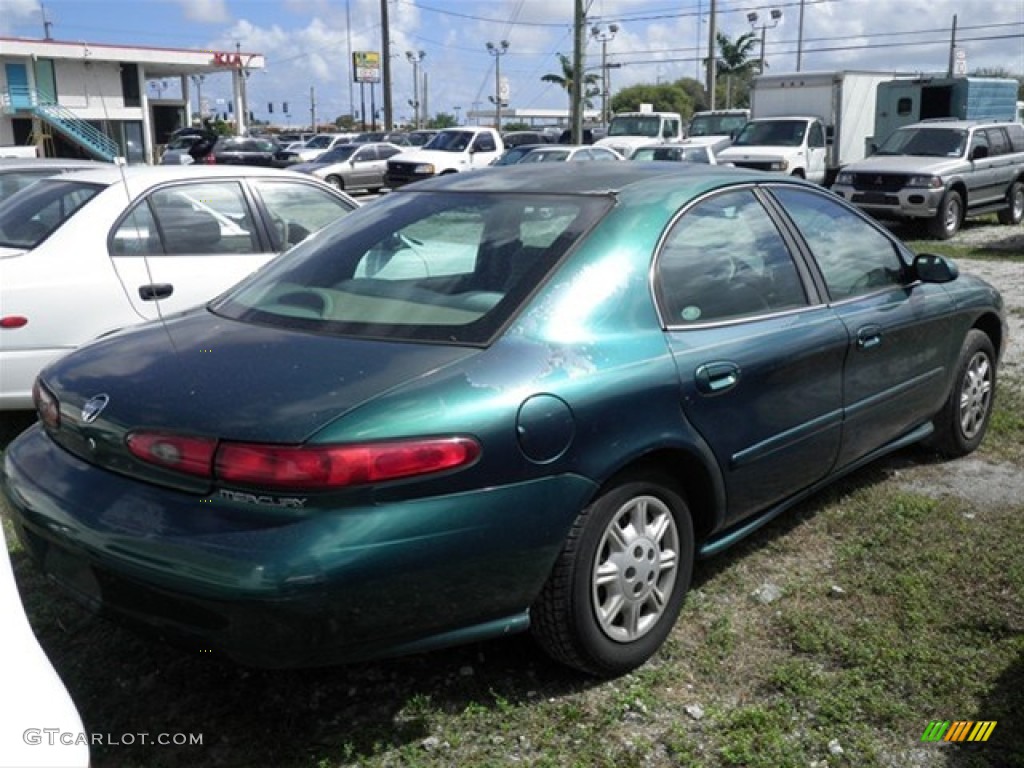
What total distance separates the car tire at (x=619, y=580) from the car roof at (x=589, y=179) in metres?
1.08

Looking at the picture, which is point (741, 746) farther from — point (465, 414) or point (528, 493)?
point (465, 414)

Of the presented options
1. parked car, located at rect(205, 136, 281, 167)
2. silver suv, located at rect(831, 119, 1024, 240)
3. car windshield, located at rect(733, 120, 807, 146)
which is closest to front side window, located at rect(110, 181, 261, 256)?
silver suv, located at rect(831, 119, 1024, 240)

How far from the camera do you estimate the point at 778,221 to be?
3.98 metres

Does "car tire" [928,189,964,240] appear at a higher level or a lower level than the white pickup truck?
lower

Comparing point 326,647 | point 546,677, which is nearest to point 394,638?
point 326,647

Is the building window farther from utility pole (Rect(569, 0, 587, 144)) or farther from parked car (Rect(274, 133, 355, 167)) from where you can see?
utility pole (Rect(569, 0, 587, 144))

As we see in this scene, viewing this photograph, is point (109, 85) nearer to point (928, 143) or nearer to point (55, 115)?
point (55, 115)

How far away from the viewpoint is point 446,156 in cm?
2606

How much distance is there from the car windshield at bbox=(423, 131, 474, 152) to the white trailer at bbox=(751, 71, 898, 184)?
757cm

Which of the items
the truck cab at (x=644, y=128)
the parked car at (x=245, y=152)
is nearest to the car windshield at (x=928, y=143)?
the truck cab at (x=644, y=128)

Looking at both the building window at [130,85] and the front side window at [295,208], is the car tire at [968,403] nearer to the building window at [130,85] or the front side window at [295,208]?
the front side window at [295,208]

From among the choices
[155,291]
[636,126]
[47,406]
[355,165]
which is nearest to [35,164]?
[155,291]

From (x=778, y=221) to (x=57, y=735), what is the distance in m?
3.11

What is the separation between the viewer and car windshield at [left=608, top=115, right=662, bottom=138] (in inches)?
1125
